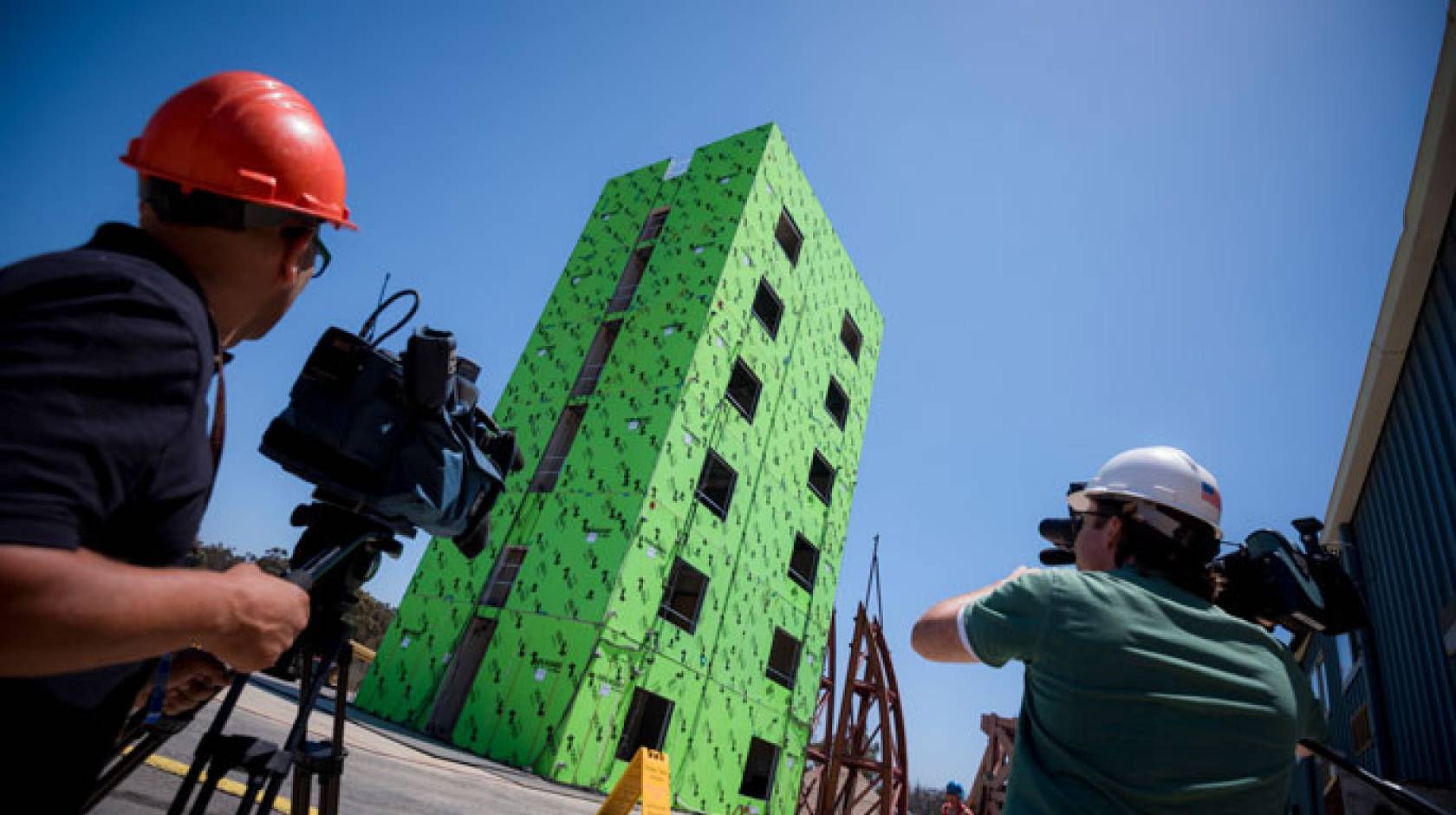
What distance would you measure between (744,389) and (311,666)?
631 inches

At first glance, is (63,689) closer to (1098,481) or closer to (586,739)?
(1098,481)

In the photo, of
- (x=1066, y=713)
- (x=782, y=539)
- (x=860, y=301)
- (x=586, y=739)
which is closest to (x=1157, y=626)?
(x=1066, y=713)

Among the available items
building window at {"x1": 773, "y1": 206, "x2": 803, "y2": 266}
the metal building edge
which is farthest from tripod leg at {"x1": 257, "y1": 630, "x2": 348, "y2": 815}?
building window at {"x1": 773, "y1": 206, "x2": 803, "y2": 266}

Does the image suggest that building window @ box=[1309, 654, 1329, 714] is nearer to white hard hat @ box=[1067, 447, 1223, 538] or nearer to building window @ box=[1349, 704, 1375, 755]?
building window @ box=[1349, 704, 1375, 755]

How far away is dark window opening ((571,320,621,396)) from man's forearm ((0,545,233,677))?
47.0 feet

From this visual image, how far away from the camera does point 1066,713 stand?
59.1 inches

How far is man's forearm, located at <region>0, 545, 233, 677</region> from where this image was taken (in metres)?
0.68

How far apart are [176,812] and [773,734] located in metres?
15.5

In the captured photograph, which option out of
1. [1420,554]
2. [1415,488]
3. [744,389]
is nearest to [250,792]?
[1420,554]

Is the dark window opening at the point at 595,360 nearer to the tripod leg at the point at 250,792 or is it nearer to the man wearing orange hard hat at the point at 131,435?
the tripod leg at the point at 250,792

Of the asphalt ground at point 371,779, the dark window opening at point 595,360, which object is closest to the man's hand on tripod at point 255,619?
the asphalt ground at point 371,779

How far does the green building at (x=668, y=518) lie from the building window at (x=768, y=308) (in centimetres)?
5

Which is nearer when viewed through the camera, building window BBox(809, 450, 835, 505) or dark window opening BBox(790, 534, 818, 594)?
dark window opening BBox(790, 534, 818, 594)

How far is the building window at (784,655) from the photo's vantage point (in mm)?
16297
